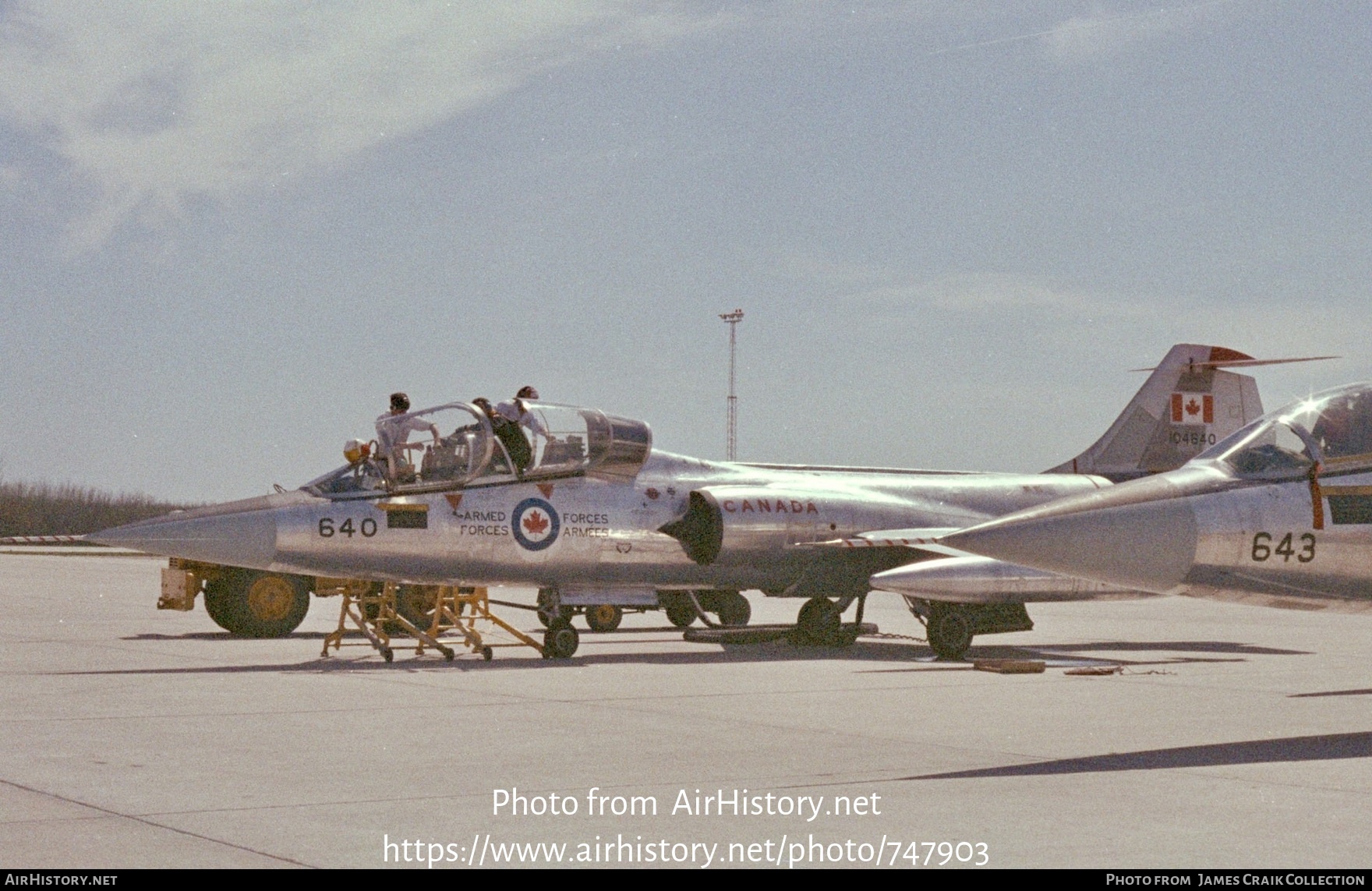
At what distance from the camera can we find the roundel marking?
17078mm

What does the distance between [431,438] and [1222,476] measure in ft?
30.5

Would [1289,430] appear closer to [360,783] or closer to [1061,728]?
[1061,728]

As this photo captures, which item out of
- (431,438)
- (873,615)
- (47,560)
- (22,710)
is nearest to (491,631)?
(431,438)

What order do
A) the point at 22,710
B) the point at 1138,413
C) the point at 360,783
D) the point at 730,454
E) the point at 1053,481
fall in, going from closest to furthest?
the point at 360,783, the point at 22,710, the point at 1053,481, the point at 1138,413, the point at 730,454

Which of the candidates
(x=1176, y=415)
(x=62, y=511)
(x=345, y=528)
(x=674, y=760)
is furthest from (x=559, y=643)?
(x=62, y=511)

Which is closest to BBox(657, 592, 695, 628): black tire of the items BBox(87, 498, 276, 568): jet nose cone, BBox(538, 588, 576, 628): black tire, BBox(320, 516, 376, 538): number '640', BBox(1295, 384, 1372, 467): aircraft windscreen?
BBox(538, 588, 576, 628): black tire

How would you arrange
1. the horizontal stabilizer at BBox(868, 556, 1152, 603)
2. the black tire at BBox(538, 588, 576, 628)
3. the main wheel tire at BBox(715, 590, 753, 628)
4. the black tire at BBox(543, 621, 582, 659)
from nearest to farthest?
the horizontal stabilizer at BBox(868, 556, 1152, 603) → the black tire at BBox(543, 621, 582, 659) → the black tire at BBox(538, 588, 576, 628) → the main wheel tire at BBox(715, 590, 753, 628)

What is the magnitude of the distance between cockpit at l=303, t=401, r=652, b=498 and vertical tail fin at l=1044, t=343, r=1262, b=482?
346 inches

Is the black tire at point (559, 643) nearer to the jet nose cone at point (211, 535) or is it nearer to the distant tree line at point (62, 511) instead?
the jet nose cone at point (211, 535)

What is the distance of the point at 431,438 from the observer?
16.9m

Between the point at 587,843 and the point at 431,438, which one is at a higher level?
the point at 431,438

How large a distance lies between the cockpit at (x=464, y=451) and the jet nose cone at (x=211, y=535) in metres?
0.81

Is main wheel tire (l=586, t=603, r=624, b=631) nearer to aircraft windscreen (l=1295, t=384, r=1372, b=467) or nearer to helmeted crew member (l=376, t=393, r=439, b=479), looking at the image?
helmeted crew member (l=376, t=393, r=439, b=479)

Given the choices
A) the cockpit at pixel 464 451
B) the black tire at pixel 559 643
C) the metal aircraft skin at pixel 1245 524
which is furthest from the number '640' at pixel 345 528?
the metal aircraft skin at pixel 1245 524
